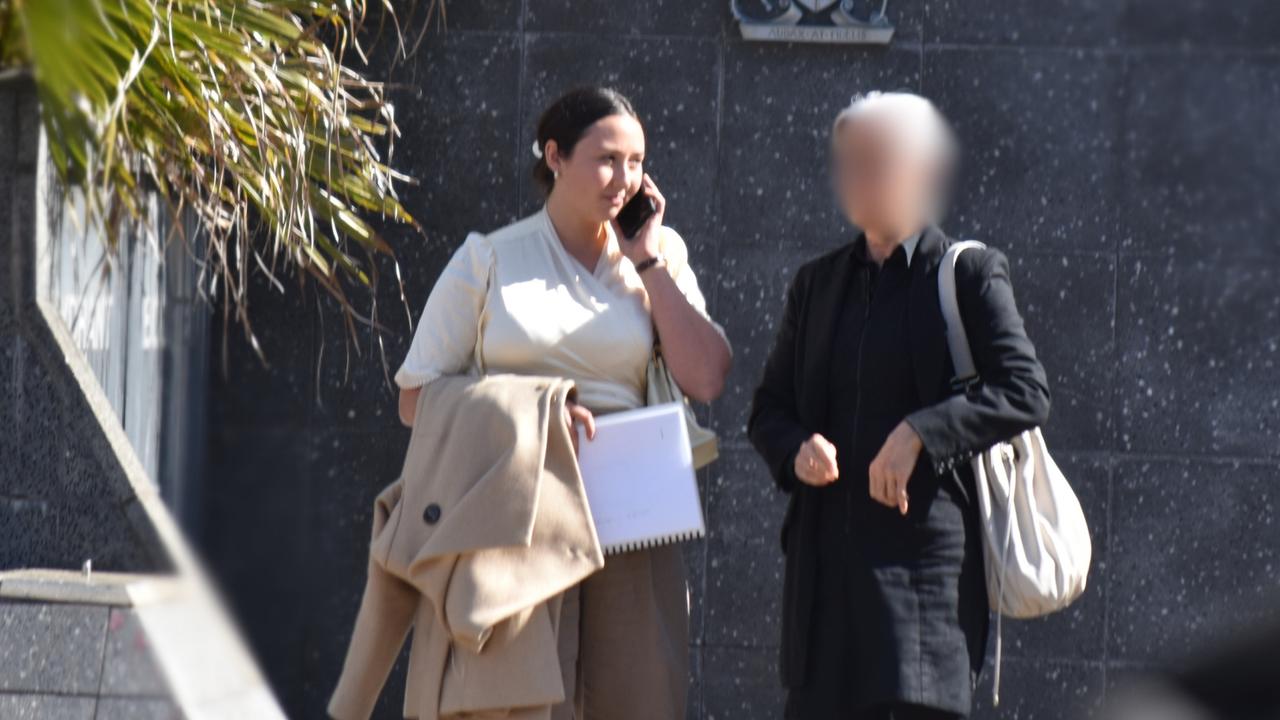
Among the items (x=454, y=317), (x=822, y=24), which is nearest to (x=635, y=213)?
(x=454, y=317)

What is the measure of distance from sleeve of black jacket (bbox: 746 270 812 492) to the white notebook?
6.4 inches

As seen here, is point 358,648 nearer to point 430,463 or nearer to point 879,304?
point 430,463

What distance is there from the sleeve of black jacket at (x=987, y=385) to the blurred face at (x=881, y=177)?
0.17 m

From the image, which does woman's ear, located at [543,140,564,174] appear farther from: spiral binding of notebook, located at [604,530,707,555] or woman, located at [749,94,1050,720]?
spiral binding of notebook, located at [604,530,707,555]

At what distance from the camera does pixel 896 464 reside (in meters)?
3.31

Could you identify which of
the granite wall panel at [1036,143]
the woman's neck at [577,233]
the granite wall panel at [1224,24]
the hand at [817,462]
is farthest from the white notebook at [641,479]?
the granite wall panel at [1224,24]

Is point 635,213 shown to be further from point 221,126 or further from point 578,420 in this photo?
point 221,126

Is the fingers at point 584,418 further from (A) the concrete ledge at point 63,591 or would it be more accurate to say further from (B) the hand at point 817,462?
(A) the concrete ledge at point 63,591

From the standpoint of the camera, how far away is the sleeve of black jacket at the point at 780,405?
3586mm

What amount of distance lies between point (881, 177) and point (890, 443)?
0.60 metres

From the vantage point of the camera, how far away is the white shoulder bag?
11.3ft

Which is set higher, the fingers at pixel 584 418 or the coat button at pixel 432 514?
the fingers at pixel 584 418

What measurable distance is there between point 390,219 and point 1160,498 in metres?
2.45

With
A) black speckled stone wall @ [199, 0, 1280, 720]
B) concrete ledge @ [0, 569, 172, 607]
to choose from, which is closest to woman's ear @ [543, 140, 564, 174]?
concrete ledge @ [0, 569, 172, 607]
